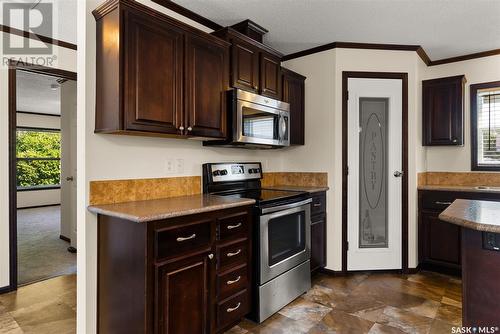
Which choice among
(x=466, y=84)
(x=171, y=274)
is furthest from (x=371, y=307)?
(x=466, y=84)

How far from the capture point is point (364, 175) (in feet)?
11.0

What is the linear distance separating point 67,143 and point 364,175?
13.2 feet

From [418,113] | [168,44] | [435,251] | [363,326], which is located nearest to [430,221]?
[435,251]

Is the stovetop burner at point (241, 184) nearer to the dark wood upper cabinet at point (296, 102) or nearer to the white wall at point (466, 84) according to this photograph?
the dark wood upper cabinet at point (296, 102)

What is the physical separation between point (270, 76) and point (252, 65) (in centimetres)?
29

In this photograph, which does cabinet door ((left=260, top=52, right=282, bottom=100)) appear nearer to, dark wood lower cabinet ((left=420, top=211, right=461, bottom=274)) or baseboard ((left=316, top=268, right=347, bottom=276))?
baseboard ((left=316, top=268, right=347, bottom=276))

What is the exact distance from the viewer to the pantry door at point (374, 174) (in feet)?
10.8

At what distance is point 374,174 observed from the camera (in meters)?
3.38

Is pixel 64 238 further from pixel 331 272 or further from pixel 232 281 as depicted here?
pixel 331 272

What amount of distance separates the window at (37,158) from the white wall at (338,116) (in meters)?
7.70

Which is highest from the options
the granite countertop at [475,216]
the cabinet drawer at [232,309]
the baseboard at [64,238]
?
the granite countertop at [475,216]

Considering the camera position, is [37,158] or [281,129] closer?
[281,129]

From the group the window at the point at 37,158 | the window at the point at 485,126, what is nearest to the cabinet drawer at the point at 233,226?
the window at the point at 485,126

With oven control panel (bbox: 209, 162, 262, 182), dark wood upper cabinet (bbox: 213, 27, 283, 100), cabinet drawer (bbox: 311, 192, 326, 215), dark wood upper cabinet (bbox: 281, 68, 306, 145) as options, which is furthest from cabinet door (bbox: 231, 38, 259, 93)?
cabinet drawer (bbox: 311, 192, 326, 215)
